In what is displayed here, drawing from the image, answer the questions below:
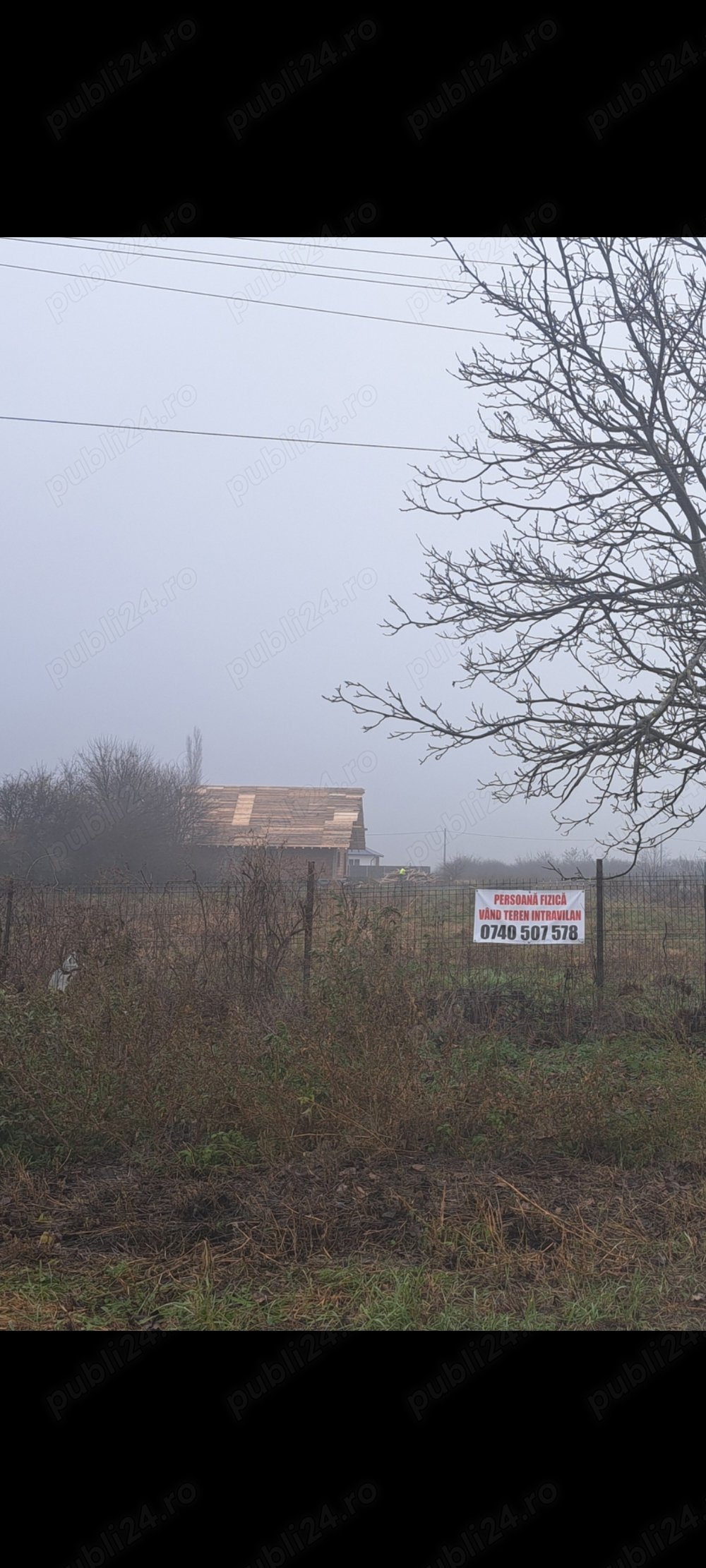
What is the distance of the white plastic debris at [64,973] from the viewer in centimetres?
838

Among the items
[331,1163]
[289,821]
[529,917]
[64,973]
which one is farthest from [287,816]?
[331,1163]

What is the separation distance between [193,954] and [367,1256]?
4.83 m

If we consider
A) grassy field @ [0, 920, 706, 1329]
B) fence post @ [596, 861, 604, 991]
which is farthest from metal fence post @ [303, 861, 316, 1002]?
fence post @ [596, 861, 604, 991]

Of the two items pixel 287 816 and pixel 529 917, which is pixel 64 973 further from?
pixel 287 816

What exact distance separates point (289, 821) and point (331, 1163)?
20236mm

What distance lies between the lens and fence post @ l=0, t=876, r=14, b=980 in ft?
30.6

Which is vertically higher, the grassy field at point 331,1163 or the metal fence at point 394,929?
the metal fence at point 394,929

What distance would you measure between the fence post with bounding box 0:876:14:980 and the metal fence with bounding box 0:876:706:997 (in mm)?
21

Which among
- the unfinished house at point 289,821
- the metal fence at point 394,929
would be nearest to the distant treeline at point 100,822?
the unfinished house at point 289,821

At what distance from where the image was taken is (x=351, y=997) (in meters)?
7.45

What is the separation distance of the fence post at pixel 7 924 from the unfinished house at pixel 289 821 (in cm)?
1171

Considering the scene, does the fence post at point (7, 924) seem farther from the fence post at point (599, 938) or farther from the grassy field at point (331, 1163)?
the fence post at point (599, 938)
